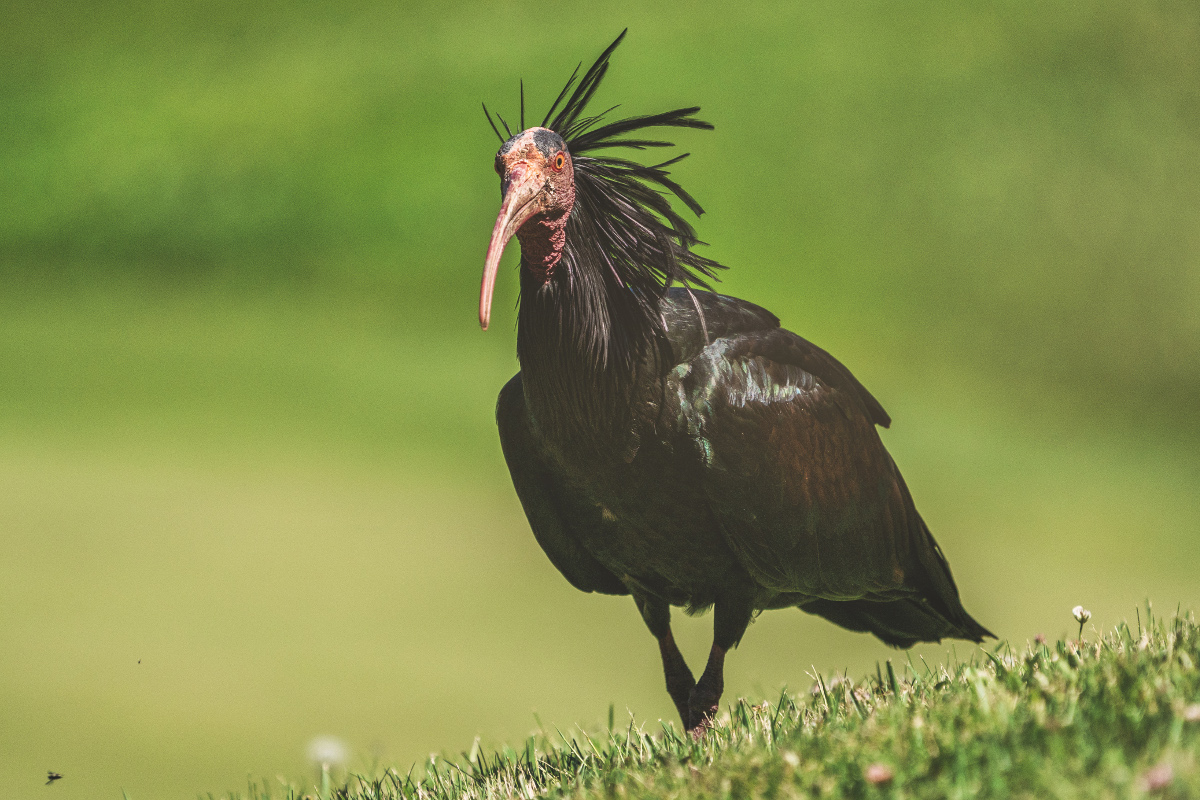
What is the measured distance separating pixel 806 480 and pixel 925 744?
165cm

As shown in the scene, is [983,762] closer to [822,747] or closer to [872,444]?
[822,747]

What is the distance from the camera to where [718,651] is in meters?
4.68

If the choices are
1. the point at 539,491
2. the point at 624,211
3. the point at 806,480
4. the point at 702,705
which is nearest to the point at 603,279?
the point at 624,211

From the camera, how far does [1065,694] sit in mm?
3133

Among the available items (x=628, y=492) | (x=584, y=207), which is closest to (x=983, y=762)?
(x=628, y=492)

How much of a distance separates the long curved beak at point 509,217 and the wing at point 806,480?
2.60ft

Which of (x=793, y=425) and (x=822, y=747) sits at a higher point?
(x=793, y=425)

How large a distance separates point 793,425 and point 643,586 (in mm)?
952

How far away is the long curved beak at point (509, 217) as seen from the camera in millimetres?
3846

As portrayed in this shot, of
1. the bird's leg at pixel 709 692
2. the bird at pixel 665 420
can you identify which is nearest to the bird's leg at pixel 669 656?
the bird at pixel 665 420

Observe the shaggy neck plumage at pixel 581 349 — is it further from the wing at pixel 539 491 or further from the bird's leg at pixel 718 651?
the bird's leg at pixel 718 651

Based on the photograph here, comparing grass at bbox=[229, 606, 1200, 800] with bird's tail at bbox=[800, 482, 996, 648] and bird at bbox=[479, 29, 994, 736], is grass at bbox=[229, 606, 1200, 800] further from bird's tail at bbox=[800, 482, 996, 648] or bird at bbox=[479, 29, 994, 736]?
bird at bbox=[479, 29, 994, 736]

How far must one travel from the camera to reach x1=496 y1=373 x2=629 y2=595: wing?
4586 mm

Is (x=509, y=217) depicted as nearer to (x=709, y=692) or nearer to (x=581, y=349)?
(x=581, y=349)
